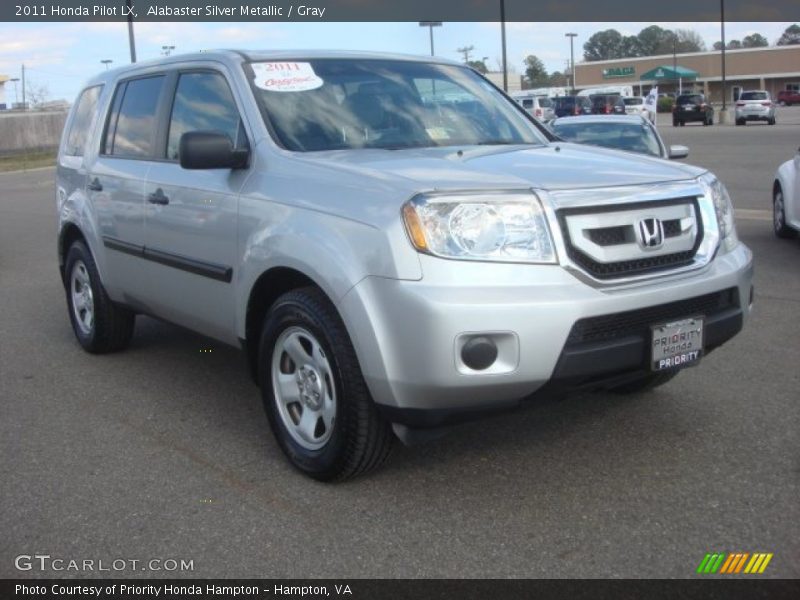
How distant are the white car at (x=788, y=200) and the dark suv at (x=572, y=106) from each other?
29.7 m

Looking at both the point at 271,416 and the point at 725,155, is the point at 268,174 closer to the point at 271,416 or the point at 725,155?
the point at 271,416

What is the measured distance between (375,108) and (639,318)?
1.84m

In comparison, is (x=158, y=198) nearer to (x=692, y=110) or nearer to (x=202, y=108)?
(x=202, y=108)

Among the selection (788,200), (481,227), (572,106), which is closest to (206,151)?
(481,227)

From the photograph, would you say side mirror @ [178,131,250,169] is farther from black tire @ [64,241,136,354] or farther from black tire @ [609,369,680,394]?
black tire @ [609,369,680,394]

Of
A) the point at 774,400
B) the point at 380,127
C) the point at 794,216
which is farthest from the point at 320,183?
the point at 794,216

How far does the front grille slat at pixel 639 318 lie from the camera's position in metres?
3.53

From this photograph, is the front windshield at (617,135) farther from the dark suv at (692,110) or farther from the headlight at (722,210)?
the dark suv at (692,110)

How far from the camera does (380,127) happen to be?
4672 mm

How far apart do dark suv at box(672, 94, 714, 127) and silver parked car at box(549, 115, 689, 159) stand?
Result: 38.8m

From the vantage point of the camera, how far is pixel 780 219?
33.4 feet

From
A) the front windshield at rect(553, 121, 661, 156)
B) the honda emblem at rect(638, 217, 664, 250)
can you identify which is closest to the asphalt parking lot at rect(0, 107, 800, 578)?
the honda emblem at rect(638, 217, 664, 250)

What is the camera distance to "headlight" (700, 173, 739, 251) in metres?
4.13
